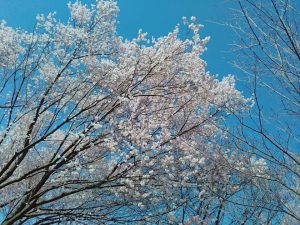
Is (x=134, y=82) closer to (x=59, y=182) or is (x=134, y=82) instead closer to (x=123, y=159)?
(x=123, y=159)

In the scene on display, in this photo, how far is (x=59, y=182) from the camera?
23.5 ft

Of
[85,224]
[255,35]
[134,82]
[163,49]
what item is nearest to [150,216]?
[85,224]

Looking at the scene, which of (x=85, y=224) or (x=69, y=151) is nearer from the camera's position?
(x=85, y=224)

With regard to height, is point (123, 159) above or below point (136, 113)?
below

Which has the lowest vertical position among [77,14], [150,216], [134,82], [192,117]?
[150,216]

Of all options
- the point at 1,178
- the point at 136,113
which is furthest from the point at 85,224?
the point at 136,113

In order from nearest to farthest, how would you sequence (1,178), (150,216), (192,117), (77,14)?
(1,178), (150,216), (77,14), (192,117)

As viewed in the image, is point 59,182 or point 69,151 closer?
point 59,182

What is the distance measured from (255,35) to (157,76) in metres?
4.28

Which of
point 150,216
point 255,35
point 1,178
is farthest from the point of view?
point 150,216

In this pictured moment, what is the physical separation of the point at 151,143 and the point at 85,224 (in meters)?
2.12

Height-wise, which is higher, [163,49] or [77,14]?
[77,14]

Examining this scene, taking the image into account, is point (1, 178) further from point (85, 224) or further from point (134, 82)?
point (134, 82)

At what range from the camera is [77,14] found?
28.9 feet
